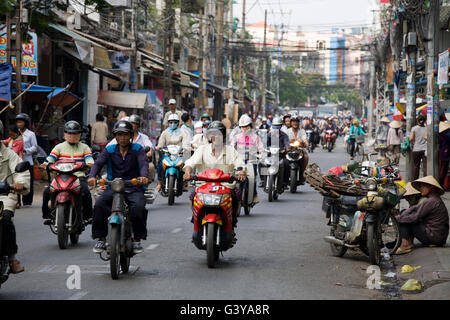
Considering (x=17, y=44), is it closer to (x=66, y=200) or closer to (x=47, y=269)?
(x=66, y=200)

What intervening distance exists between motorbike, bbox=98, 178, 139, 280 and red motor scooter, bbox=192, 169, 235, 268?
0.80 metres

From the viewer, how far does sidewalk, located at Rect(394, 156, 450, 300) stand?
8.08m

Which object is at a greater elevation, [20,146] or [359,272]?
[20,146]

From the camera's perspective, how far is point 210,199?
30.0 feet

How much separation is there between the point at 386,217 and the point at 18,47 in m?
10.9

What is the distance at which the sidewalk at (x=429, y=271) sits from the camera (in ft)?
26.5

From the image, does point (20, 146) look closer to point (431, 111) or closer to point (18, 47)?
point (18, 47)

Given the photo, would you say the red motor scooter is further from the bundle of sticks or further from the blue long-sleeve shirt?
the bundle of sticks

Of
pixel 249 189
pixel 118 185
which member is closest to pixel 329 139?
pixel 249 189

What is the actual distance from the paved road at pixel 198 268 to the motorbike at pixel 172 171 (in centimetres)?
262

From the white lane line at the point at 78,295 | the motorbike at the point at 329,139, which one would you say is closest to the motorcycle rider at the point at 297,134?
the white lane line at the point at 78,295
